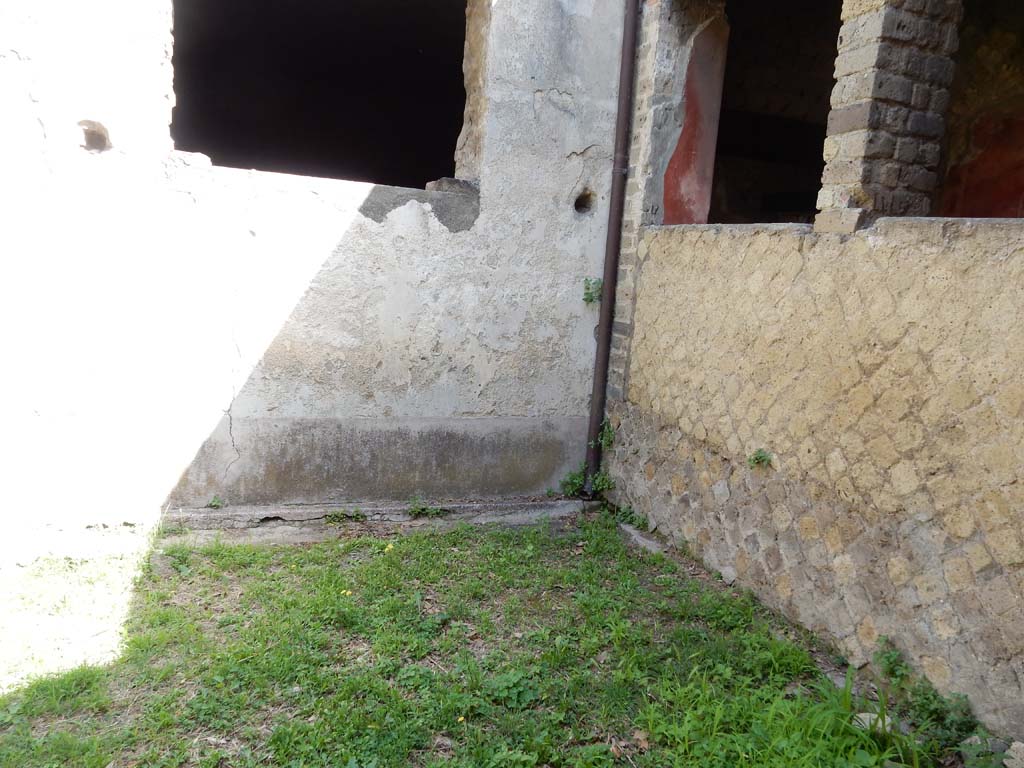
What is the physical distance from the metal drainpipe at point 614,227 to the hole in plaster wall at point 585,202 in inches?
4.9

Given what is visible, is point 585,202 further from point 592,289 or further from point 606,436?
point 606,436

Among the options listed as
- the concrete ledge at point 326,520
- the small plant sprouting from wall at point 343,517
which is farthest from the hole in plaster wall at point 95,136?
the small plant sprouting from wall at point 343,517

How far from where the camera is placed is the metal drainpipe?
4176 millimetres

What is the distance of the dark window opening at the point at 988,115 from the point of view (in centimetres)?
528

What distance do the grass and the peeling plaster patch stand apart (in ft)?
6.06

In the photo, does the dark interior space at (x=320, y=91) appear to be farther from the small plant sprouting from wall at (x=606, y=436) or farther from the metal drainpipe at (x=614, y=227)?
the small plant sprouting from wall at (x=606, y=436)

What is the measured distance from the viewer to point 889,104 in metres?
2.86

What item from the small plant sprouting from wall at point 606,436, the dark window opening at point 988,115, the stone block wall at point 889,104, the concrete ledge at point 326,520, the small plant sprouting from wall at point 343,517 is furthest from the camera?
the dark window opening at point 988,115

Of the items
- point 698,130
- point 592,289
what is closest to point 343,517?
point 592,289

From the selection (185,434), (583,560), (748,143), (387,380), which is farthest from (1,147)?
(748,143)

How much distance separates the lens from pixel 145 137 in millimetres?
3477

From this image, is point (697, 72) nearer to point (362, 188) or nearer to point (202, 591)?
point (362, 188)

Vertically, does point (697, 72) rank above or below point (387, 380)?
above

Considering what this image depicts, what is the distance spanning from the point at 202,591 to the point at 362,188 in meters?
2.16
